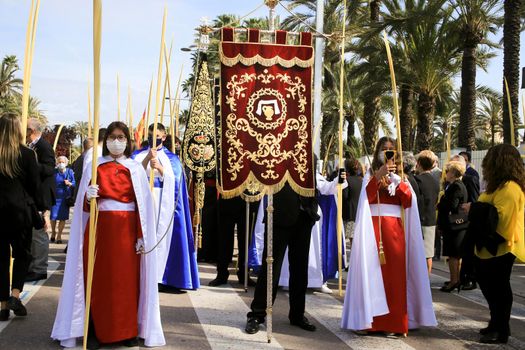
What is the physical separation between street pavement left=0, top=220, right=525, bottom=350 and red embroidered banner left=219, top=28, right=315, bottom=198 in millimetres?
1361

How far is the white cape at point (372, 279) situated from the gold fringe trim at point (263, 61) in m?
1.37

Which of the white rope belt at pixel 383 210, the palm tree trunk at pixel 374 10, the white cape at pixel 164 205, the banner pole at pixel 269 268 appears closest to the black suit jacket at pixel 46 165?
the white cape at pixel 164 205

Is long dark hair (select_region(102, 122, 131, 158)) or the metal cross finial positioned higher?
the metal cross finial

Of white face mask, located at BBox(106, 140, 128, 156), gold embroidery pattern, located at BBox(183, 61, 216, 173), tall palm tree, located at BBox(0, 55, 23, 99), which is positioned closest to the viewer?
white face mask, located at BBox(106, 140, 128, 156)

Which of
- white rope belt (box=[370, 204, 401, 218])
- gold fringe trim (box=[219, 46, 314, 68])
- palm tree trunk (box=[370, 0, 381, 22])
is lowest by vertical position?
white rope belt (box=[370, 204, 401, 218])

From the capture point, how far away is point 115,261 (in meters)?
5.60

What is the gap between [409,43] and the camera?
69.3 feet

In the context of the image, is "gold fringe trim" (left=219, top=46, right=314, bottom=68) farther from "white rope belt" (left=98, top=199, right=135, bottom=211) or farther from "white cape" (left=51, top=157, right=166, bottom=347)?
"white rope belt" (left=98, top=199, right=135, bottom=211)

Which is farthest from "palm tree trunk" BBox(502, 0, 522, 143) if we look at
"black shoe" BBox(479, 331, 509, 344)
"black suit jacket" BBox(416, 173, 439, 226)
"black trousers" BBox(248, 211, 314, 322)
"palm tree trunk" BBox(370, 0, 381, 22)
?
"black trousers" BBox(248, 211, 314, 322)

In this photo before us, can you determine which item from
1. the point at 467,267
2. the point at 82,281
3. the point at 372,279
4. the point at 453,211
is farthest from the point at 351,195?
the point at 82,281

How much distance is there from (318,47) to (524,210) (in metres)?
8.03

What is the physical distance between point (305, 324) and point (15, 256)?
2.96 metres

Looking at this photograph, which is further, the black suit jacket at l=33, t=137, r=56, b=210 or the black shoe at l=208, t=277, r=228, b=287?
the black shoe at l=208, t=277, r=228, b=287

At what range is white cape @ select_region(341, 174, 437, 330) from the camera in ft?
20.4
